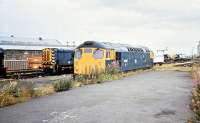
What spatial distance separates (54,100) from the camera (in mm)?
16797

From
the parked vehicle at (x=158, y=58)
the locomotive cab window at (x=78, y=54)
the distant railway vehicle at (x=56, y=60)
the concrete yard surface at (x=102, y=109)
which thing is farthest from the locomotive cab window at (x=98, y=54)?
the parked vehicle at (x=158, y=58)

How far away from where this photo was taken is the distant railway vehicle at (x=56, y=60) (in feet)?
132

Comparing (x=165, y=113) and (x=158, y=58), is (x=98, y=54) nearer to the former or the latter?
(x=165, y=113)

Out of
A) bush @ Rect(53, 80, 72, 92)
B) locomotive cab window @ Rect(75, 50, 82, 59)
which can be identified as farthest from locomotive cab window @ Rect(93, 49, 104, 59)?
bush @ Rect(53, 80, 72, 92)

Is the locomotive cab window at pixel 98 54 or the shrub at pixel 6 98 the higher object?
the locomotive cab window at pixel 98 54

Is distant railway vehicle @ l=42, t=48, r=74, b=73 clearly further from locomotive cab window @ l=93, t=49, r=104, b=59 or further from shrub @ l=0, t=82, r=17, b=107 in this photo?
shrub @ l=0, t=82, r=17, b=107

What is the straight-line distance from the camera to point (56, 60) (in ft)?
133

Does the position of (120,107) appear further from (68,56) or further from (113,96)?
(68,56)

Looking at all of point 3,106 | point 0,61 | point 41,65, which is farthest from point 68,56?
point 3,106

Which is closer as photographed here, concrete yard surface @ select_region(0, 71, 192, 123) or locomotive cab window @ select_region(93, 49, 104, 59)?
concrete yard surface @ select_region(0, 71, 192, 123)

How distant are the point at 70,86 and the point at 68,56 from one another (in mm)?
20208

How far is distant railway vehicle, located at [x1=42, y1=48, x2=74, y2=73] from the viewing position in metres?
40.3

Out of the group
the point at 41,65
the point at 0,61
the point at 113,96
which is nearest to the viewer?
the point at 113,96

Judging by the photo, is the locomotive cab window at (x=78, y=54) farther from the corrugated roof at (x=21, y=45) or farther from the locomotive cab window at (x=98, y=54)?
the corrugated roof at (x=21, y=45)
